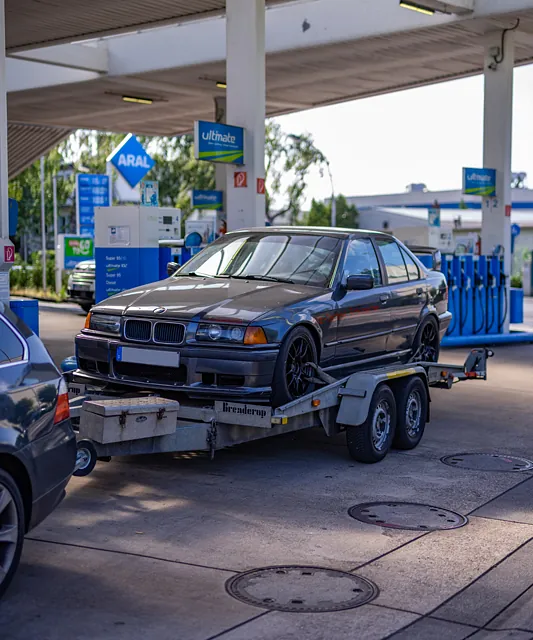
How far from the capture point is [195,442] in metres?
7.32

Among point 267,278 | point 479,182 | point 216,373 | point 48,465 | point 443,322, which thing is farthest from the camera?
point 479,182

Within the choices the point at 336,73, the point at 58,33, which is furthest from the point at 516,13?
the point at 58,33

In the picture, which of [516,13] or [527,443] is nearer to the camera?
[527,443]

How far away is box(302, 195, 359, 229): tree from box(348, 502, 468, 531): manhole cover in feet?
191

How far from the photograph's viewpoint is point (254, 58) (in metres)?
14.8

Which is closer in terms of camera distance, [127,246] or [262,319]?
[262,319]

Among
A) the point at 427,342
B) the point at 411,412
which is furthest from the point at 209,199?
the point at 411,412

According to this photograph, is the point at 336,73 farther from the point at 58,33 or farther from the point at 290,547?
the point at 290,547

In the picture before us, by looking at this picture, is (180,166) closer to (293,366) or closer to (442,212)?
(442,212)

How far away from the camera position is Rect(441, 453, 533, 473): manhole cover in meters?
8.29

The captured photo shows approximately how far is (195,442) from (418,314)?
12.1 feet

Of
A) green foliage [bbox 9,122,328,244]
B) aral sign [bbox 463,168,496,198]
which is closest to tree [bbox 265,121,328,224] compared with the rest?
green foliage [bbox 9,122,328,244]

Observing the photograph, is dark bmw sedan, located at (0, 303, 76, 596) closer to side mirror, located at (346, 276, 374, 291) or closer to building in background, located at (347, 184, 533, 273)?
side mirror, located at (346, 276, 374, 291)

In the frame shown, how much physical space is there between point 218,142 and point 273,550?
30.3ft
